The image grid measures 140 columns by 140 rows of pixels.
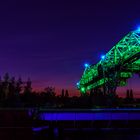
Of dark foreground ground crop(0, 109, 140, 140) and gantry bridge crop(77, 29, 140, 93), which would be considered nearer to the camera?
dark foreground ground crop(0, 109, 140, 140)

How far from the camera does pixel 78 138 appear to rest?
45312mm

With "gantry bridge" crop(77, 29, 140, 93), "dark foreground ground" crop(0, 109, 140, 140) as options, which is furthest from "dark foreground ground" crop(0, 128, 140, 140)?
"gantry bridge" crop(77, 29, 140, 93)

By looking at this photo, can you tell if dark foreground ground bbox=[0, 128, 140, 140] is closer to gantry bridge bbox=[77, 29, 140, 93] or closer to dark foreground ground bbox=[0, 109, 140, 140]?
dark foreground ground bbox=[0, 109, 140, 140]

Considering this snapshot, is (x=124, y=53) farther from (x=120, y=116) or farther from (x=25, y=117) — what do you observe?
(x=25, y=117)

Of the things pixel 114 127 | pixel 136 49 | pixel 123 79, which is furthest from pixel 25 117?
pixel 123 79

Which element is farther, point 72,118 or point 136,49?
point 136,49

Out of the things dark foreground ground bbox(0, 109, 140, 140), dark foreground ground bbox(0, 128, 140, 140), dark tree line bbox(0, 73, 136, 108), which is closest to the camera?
dark foreground ground bbox(0, 109, 140, 140)

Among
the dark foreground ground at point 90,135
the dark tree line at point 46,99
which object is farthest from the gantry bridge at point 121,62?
the dark foreground ground at point 90,135

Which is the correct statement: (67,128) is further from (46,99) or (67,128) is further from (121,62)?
(46,99)

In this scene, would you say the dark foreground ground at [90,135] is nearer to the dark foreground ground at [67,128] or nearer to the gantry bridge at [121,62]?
the dark foreground ground at [67,128]

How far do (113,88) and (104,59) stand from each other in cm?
1442

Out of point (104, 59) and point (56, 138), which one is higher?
point (104, 59)

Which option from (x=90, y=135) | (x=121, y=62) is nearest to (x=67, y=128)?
(x=90, y=135)

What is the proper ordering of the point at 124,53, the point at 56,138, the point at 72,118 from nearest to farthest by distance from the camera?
1. the point at 56,138
2. the point at 72,118
3. the point at 124,53
